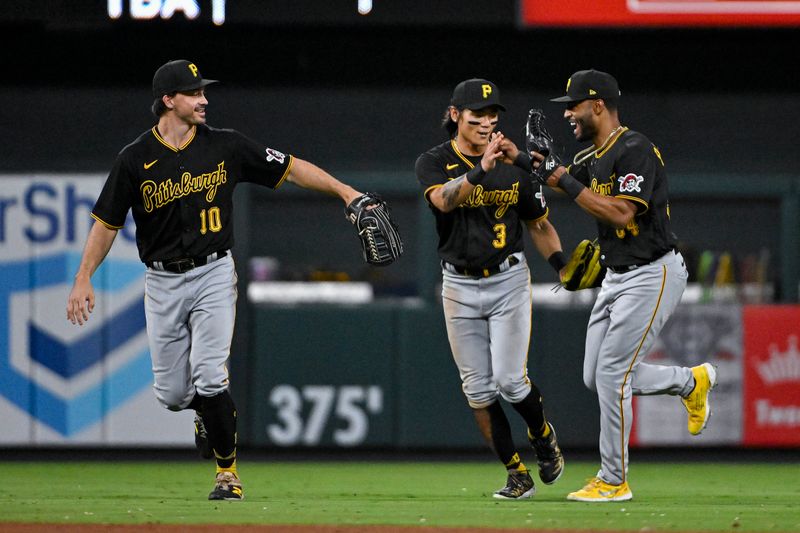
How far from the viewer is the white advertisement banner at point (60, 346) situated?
8453 mm

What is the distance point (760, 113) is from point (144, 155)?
4.58 metres

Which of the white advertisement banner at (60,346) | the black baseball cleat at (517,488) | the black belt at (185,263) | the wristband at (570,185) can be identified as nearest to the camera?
the wristband at (570,185)

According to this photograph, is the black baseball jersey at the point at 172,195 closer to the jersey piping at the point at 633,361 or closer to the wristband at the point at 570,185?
the wristband at the point at 570,185

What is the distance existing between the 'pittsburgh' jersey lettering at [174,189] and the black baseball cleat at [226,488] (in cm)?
117

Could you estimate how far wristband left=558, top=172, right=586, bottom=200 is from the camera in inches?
218

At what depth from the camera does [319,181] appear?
19.5ft

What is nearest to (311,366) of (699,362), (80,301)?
(699,362)

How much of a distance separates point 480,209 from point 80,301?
1737 mm

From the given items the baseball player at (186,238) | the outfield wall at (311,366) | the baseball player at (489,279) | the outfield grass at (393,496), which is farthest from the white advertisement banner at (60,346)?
the baseball player at (489,279)

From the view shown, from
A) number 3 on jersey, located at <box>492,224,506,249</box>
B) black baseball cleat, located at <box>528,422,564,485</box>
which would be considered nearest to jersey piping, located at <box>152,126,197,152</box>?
number 3 on jersey, located at <box>492,224,506,249</box>

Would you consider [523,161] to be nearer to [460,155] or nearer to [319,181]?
[460,155]

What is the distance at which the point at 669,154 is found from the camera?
8.87 metres

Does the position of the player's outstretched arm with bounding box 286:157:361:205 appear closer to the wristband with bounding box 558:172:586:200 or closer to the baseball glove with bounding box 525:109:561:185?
the baseball glove with bounding box 525:109:561:185

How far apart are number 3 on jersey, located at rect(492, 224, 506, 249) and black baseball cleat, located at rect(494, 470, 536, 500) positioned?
0.99 m
